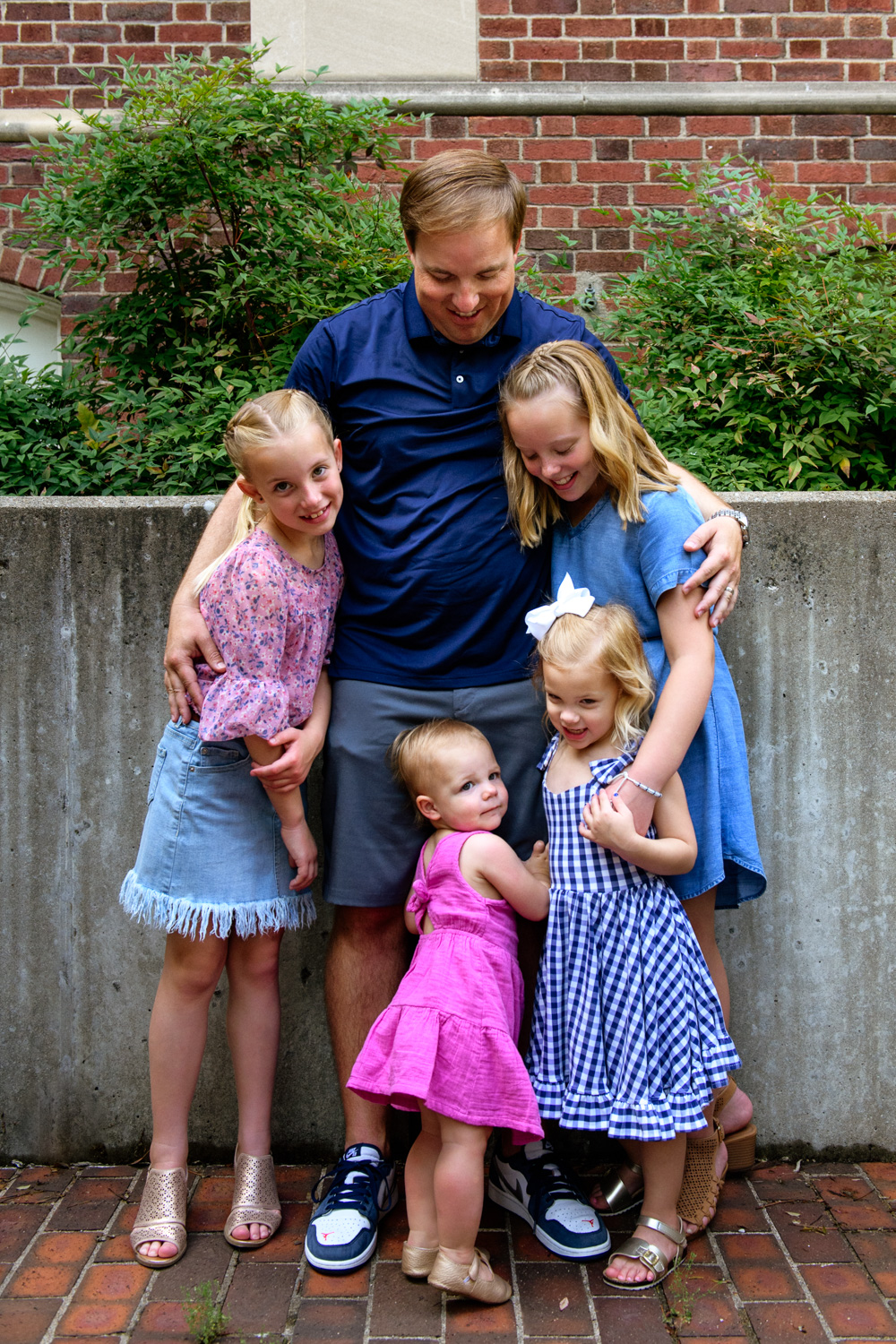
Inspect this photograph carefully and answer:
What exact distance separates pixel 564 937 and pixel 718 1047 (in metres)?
0.38

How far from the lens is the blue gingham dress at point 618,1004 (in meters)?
2.14

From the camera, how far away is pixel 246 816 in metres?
2.32

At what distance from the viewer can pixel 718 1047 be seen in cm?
220

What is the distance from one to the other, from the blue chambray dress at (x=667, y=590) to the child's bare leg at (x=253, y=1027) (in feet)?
3.02

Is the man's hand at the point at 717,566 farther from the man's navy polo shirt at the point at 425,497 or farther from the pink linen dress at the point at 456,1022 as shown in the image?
the pink linen dress at the point at 456,1022

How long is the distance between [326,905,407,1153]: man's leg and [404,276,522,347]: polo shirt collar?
127cm

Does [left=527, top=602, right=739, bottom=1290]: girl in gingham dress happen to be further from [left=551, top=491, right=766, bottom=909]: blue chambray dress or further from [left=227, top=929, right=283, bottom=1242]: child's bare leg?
[left=227, top=929, right=283, bottom=1242]: child's bare leg

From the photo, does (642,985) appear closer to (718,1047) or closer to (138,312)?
(718,1047)

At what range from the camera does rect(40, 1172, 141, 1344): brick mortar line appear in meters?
2.08

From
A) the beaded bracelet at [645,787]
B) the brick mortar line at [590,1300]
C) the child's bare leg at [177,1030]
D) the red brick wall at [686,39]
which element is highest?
the red brick wall at [686,39]

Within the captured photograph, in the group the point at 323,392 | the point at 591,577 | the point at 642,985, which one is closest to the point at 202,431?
the point at 323,392

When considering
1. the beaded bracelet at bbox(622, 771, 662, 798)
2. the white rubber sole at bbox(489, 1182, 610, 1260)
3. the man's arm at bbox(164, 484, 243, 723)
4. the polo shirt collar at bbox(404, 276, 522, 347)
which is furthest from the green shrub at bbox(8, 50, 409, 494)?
the white rubber sole at bbox(489, 1182, 610, 1260)

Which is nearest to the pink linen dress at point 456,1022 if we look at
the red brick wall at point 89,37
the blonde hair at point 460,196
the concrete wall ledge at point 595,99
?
the blonde hair at point 460,196

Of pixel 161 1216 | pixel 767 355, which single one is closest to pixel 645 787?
pixel 161 1216
